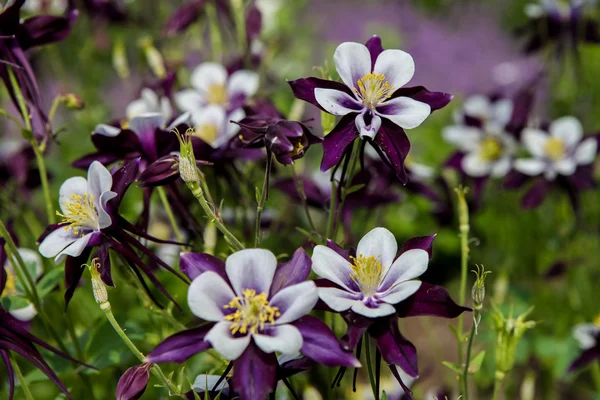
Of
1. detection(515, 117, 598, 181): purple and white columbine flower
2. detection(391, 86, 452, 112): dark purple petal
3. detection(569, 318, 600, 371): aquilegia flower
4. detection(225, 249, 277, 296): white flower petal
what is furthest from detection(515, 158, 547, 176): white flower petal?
detection(225, 249, 277, 296): white flower petal

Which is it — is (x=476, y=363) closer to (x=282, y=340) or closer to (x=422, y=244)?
(x=422, y=244)

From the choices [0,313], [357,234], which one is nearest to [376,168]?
[357,234]

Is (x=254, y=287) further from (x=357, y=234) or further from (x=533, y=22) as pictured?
(x=533, y=22)

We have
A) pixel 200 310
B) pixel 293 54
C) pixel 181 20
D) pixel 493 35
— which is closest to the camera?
pixel 200 310

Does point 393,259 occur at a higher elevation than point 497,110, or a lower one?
higher

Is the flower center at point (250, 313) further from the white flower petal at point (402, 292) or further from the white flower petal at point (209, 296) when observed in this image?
the white flower petal at point (402, 292)

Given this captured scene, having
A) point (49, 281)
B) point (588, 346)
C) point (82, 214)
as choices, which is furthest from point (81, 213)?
point (588, 346)

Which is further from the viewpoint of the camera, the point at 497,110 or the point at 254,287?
the point at 497,110
